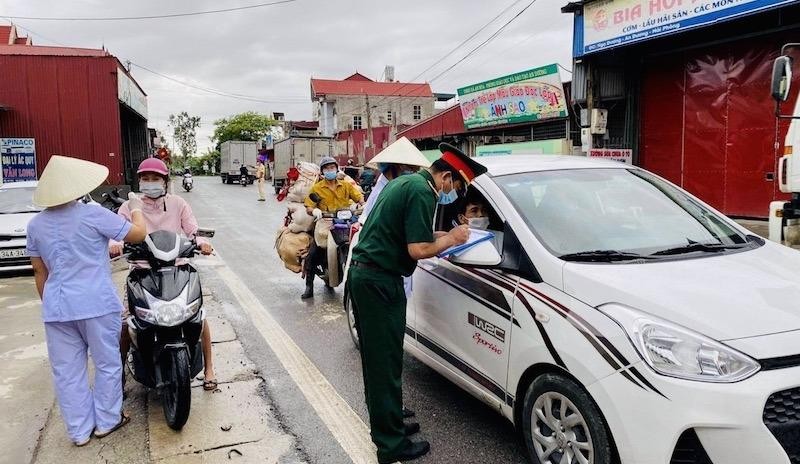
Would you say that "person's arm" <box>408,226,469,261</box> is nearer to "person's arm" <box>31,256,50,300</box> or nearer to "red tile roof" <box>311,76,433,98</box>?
"person's arm" <box>31,256,50,300</box>

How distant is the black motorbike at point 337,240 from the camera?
7027 mm

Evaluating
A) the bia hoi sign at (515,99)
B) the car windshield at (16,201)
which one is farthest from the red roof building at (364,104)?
the car windshield at (16,201)

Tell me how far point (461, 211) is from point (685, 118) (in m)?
11.1

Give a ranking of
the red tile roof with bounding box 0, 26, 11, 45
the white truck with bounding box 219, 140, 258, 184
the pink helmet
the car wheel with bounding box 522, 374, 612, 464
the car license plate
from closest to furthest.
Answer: the car wheel with bounding box 522, 374, 612, 464, the pink helmet, the car license plate, the red tile roof with bounding box 0, 26, 11, 45, the white truck with bounding box 219, 140, 258, 184

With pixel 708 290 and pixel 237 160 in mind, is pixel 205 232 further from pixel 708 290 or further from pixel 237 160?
pixel 237 160

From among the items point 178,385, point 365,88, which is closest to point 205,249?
point 178,385

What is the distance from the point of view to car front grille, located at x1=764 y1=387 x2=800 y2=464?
2271mm

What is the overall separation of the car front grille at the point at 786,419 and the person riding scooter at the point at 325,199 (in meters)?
5.67

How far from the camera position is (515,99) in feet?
58.3

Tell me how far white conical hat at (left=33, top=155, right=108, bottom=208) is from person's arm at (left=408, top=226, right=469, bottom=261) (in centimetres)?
197

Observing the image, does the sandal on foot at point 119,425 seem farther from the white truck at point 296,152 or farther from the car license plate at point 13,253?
the white truck at point 296,152

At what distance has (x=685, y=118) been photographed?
519 inches

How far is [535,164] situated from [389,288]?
1.49 metres

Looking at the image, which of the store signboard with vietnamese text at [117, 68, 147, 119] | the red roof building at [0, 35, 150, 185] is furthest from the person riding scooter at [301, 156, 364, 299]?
the store signboard with vietnamese text at [117, 68, 147, 119]
